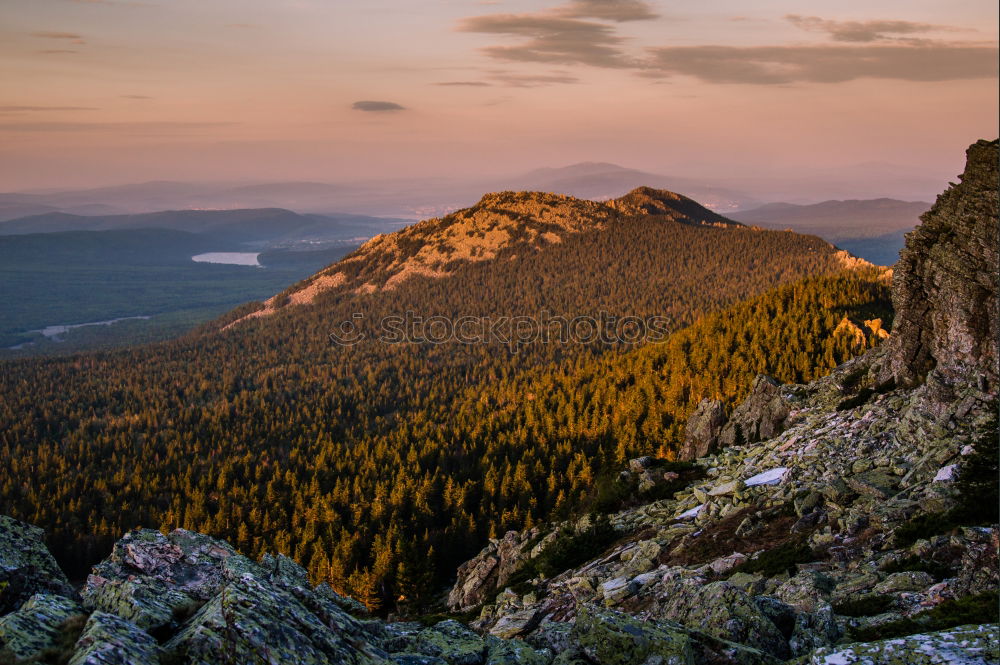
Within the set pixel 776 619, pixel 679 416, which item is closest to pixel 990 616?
pixel 776 619

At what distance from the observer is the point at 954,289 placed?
1949 inches

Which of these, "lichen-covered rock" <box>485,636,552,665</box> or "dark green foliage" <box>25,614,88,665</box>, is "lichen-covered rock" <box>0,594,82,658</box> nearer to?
"dark green foliage" <box>25,614,88,665</box>

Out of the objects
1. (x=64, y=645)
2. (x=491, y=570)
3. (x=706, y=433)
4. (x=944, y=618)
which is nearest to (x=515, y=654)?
(x=64, y=645)

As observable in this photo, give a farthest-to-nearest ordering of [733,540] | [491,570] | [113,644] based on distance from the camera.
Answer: [491,570]
[733,540]
[113,644]

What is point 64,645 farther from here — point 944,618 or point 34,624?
point 944,618

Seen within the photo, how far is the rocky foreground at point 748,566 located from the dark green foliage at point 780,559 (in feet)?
0.38

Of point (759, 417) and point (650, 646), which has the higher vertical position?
point (650, 646)

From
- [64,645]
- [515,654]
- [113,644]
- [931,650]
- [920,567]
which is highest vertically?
[113,644]

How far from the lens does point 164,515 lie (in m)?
130

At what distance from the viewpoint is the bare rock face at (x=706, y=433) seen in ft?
255

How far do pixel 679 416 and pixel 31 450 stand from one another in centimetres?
17606

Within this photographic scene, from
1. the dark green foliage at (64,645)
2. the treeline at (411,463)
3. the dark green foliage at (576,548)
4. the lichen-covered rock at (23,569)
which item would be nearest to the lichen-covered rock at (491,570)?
the dark green foliage at (576,548)

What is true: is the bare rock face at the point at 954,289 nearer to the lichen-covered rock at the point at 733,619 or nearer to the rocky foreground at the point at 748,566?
the rocky foreground at the point at 748,566

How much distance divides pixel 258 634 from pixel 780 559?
91.9ft
